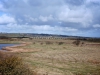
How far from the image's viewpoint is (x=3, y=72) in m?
14.5

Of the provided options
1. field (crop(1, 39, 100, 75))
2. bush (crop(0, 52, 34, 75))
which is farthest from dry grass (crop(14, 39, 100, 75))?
bush (crop(0, 52, 34, 75))

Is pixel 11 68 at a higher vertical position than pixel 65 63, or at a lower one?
higher

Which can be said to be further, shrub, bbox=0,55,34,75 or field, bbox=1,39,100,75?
field, bbox=1,39,100,75

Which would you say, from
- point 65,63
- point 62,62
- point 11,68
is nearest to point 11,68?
point 11,68

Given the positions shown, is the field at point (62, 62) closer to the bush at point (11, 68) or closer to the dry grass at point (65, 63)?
the dry grass at point (65, 63)

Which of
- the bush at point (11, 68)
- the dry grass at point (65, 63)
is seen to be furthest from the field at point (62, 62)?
the bush at point (11, 68)

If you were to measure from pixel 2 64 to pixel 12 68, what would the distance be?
84 cm

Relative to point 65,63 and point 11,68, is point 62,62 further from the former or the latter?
point 11,68

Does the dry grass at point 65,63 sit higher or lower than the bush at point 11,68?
lower

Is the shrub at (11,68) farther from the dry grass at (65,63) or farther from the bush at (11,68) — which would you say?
the dry grass at (65,63)

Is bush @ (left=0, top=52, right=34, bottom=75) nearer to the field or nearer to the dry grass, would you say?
the field

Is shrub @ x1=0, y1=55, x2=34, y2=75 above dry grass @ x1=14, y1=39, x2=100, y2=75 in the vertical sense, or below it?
above

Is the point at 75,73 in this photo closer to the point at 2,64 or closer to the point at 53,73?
the point at 53,73

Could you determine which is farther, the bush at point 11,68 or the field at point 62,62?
the field at point 62,62
